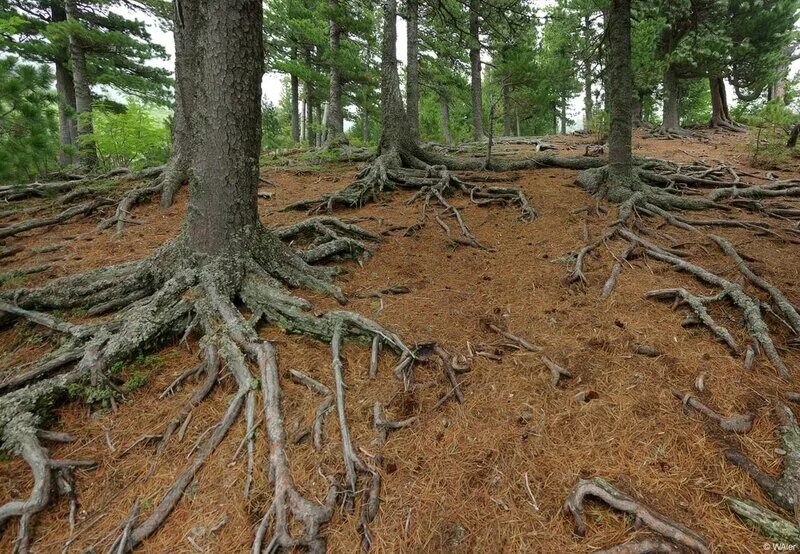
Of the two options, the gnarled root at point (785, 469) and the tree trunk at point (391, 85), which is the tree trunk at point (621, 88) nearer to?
the tree trunk at point (391, 85)

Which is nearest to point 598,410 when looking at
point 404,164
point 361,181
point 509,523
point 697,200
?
point 509,523

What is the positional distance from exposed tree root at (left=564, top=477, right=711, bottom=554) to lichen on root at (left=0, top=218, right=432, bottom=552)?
103 cm

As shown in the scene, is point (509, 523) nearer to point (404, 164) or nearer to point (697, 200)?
point (697, 200)

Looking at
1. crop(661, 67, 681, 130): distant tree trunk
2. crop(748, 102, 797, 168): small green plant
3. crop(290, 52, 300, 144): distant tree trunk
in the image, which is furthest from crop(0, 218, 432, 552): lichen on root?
crop(290, 52, 300, 144): distant tree trunk

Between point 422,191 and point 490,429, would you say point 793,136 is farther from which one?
point 490,429

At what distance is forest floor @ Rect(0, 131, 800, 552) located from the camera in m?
1.80

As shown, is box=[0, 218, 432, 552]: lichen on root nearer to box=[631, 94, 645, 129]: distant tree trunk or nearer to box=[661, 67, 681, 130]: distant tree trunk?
box=[661, 67, 681, 130]: distant tree trunk

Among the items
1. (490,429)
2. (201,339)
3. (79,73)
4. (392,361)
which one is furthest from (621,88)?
(79,73)

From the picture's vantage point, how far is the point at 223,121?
3209mm

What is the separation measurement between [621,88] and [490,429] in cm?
608

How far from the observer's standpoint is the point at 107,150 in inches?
400

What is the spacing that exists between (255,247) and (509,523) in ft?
10.0

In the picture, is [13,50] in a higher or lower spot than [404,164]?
higher

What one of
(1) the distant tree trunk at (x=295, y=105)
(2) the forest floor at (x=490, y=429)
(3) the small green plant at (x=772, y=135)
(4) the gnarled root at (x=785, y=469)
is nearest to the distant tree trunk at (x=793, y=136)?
(3) the small green plant at (x=772, y=135)
